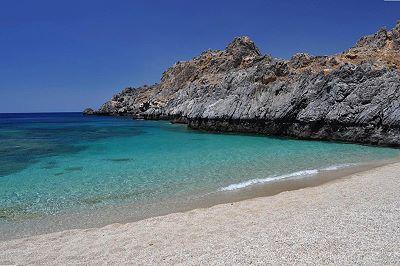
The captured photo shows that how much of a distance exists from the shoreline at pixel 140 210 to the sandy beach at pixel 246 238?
0.81 metres

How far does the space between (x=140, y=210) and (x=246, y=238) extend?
18.4ft

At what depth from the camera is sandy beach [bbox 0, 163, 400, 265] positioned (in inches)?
309

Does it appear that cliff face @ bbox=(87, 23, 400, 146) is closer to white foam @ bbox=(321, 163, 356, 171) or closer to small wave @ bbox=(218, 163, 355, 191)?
white foam @ bbox=(321, 163, 356, 171)

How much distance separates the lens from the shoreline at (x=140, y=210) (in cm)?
1159

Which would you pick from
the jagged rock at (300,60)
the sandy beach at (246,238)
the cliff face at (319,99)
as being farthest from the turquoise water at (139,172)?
the jagged rock at (300,60)

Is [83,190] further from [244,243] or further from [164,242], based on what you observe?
[244,243]

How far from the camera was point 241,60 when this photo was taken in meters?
97.1

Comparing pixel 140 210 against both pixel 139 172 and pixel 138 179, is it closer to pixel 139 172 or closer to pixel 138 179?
pixel 138 179

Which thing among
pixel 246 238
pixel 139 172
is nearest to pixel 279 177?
pixel 139 172

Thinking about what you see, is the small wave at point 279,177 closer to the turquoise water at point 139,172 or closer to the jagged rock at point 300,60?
the turquoise water at point 139,172

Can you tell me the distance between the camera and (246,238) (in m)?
9.08

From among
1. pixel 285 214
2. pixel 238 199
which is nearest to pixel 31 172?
pixel 238 199

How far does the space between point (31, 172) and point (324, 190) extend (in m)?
17.5

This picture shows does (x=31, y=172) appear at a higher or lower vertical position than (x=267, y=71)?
lower
